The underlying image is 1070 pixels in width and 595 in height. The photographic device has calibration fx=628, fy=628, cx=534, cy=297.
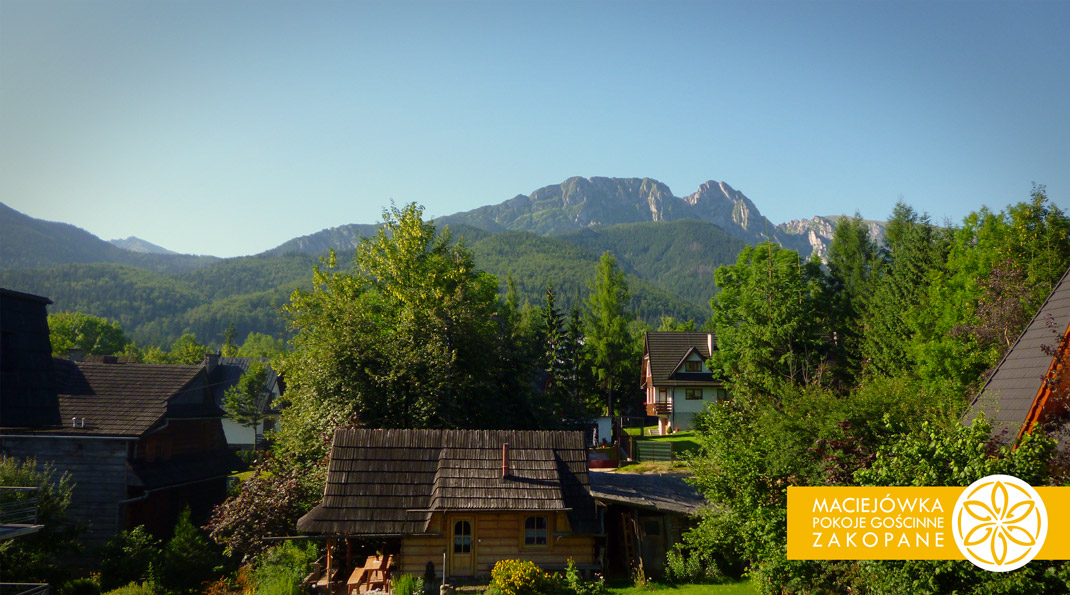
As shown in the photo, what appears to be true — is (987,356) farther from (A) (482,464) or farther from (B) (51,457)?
(B) (51,457)

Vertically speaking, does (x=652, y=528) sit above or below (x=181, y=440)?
below

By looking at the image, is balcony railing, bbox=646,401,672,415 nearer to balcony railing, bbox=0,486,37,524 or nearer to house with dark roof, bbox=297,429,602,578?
house with dark roof, bbox=297,429,602,578

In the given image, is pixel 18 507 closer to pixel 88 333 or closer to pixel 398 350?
pixel 398 350

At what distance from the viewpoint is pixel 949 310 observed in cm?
3406

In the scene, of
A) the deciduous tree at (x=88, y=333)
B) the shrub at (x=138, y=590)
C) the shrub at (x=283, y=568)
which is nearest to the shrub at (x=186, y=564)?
the shrub at (x=138, y=590)

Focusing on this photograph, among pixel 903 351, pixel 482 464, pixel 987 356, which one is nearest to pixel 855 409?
pixel 482 464

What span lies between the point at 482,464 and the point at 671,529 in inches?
280

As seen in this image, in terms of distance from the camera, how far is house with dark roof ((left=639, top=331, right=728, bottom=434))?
55219mm

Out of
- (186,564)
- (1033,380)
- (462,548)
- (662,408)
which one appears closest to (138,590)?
(186,564)

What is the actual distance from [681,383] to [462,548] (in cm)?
3879

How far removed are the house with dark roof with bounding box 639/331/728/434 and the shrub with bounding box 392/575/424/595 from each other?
3929 centimetres

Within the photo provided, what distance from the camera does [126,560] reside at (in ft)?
67.9

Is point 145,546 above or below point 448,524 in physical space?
below

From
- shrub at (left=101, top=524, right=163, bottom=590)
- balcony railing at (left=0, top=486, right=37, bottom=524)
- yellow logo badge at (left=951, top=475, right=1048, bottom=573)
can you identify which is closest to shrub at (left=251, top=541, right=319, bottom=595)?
shrub at (left=101, top=524, right=163, bottom=590)
